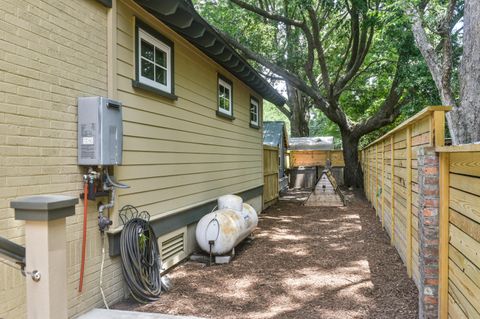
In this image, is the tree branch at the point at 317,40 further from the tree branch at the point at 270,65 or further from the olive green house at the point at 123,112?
the olive green house at the point at 123,112

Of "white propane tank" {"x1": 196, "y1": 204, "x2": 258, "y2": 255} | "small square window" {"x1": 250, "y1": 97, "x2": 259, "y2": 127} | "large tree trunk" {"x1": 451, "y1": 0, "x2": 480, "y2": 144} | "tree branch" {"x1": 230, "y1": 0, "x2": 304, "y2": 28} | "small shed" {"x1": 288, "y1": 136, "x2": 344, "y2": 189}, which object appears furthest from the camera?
"small shed" {"x1": 288, "y1": 136, "x2": 344, "y2": 189}

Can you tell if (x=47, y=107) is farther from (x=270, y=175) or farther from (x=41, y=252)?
(x=270, y=175)

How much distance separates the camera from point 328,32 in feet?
52.5

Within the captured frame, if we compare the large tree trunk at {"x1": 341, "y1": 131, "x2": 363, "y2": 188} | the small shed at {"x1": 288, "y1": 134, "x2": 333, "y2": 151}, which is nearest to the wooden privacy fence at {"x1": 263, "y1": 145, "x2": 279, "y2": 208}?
the large tree trunk at {"x1": 341, "y1": 131, "x2": 363, "y2": 188}

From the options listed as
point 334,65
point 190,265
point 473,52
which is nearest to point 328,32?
point 334,65

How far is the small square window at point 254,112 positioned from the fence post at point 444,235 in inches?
286

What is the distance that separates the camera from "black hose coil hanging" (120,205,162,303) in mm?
3867

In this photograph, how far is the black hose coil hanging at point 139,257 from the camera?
3867 millimetres

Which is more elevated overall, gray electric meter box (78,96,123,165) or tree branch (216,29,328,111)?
tree branch (216,29,328,111)

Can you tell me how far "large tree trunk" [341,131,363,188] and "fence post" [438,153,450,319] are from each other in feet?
43.5

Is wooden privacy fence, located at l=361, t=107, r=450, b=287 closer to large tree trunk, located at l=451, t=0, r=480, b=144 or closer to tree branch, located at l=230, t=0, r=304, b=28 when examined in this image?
large tree trunk, located at l=451, t=0, r=480, b=144

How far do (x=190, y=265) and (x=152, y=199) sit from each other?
135cm

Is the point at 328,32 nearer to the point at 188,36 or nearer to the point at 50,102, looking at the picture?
the point at 188,36

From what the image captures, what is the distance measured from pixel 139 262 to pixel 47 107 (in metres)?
1.83
